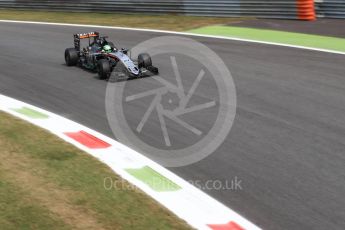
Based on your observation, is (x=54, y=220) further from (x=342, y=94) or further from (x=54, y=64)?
(x=54, y=64)

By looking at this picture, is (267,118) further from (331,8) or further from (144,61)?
(331,8)

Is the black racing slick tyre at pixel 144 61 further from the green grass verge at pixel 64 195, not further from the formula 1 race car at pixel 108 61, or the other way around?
the green grass verge at pixel 64 195

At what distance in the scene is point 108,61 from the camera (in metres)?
12.2

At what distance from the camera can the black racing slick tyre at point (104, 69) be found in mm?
11859

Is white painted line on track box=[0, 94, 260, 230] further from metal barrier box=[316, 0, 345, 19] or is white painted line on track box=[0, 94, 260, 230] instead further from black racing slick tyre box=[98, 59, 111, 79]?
metal barrier box=[316, 0, 345, 19]

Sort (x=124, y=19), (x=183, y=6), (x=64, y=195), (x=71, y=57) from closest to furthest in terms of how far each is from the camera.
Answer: (x=64, y=195) < (x=71, y=57) < (x=183, y=6) < (x=124, y=19)

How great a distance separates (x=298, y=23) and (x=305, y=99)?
9138 millimetres

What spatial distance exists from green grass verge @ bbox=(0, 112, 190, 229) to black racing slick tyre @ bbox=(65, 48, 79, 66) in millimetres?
6145

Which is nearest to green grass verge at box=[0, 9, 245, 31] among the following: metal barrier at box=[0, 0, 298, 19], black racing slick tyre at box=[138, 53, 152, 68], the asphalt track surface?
metal barrier at box=[0, 0, 298, 19]

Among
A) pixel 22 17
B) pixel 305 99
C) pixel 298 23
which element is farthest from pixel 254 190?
pixel 22 17

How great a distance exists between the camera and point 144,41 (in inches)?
683

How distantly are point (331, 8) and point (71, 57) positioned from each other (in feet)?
32.7

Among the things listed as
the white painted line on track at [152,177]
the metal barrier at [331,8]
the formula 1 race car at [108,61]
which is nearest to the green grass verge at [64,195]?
the white painted line on track at [152,177]

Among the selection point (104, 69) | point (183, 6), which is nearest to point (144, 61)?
point (104, 69)
